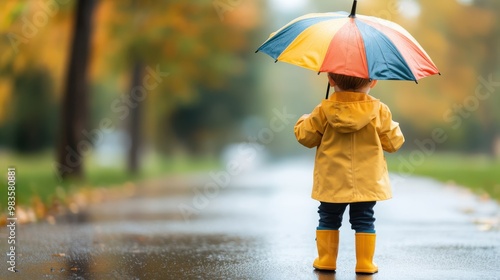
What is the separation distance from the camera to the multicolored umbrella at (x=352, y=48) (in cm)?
592

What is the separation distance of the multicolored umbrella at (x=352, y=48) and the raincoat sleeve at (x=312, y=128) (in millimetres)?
404

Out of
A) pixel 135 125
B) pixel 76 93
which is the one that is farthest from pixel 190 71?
pixel 76 93

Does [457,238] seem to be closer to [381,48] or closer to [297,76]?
[381,48]

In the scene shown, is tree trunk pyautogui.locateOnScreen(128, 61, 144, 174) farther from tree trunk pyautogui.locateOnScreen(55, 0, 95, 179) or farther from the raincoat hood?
the raincoat hood

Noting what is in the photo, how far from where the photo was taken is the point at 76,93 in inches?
737

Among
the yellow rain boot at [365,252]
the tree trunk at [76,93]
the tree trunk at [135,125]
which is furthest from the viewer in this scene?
the tree trunk at [135,125]

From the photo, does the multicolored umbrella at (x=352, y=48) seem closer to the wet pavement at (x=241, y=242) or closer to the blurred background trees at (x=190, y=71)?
the wet pavement at (x=241, y=242)

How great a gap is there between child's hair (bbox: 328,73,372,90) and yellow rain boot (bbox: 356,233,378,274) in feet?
3.47

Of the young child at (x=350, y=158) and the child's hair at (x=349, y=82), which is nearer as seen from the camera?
the young child at (x=350, y=158)

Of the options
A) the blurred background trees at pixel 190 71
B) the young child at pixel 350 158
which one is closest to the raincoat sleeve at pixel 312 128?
the young child at pixel 350 158

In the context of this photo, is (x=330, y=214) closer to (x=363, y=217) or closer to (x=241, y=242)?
(x=363, y=217)

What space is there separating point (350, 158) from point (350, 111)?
338 mm

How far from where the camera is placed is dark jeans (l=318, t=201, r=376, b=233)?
6.09 metres

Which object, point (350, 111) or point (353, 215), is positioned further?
point (353, 215)
